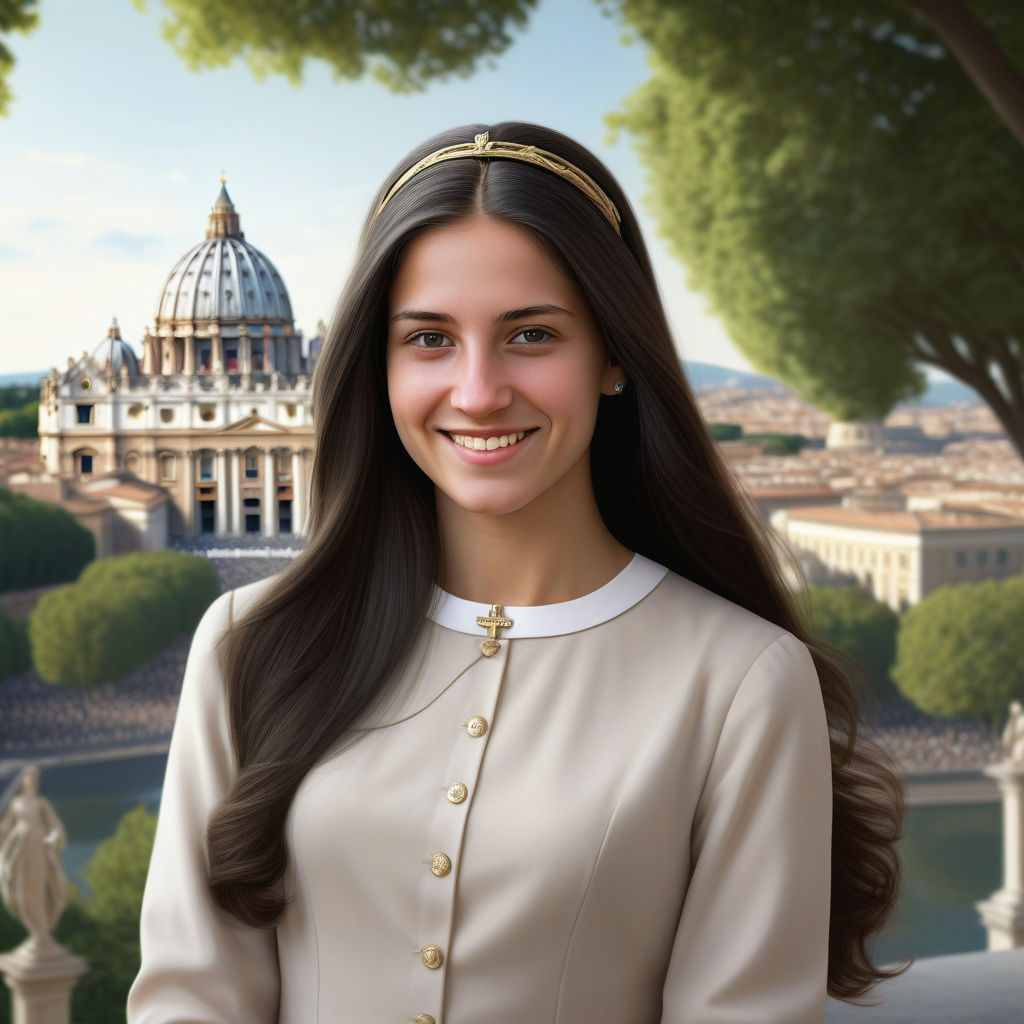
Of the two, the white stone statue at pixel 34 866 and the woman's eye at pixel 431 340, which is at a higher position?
the woman's eye at pixel 431 340

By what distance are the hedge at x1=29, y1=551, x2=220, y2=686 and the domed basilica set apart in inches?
9.6

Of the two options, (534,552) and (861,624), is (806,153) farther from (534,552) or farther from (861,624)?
(534,552)

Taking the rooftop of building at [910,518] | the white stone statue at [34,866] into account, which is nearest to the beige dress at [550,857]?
the white stone statue at [34,866]

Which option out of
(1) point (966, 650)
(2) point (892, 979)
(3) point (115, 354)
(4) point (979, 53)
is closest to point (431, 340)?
(2) point (892, 979)

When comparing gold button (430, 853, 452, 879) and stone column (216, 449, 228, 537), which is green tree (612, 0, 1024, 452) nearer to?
stone column (216, 449, 228, 537)

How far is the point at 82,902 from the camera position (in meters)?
5.42

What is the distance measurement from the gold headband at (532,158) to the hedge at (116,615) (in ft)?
12.9

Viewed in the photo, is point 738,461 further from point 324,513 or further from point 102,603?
point 324,513

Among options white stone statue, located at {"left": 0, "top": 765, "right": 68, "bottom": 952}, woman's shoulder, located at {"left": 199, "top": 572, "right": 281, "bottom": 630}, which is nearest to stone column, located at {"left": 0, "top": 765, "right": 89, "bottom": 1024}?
white stone statue, located at {"left": 0, "top": 765, "right": 68, "bottom": 952}

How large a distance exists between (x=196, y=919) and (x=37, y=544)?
14.4 ft

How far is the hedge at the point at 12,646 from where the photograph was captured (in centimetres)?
501

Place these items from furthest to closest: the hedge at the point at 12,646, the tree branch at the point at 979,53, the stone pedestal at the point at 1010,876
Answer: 1. the stone pedestal at the point at 1010,876
2. the hedge at the point at 12,646
3. the tree branch at the point at 979,53

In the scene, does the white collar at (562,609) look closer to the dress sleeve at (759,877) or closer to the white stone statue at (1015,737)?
the dress sleeve at (759,877)

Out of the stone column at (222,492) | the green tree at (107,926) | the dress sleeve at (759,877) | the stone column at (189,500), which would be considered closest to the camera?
the dress sleeve at (759,877)
